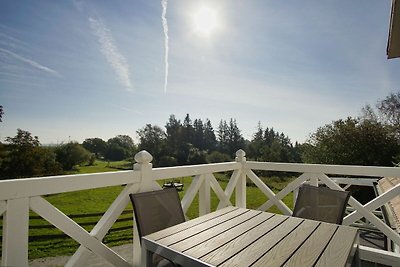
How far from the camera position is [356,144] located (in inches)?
563

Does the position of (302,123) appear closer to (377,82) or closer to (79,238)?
(377,82)

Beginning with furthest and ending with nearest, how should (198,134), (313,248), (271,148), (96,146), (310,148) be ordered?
(198,134) → (271,148) → (96,146) → (310,148) → (313,248)

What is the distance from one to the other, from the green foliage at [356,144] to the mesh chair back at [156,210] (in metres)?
14.6

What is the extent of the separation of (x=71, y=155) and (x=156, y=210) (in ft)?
58.6

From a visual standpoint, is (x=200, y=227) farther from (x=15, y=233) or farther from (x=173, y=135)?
(x=173, y=135)

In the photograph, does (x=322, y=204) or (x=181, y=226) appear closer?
(x=181, y=226)

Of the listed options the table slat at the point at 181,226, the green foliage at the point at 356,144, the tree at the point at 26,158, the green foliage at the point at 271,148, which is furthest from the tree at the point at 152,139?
the table slat at the point at 181,226

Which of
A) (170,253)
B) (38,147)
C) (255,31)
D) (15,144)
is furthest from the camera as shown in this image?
(38,147)

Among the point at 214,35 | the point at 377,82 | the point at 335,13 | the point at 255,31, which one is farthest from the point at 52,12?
the point at 377,82

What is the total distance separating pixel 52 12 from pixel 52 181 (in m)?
10.1

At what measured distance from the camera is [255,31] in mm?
6586

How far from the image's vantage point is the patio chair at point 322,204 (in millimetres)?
2354

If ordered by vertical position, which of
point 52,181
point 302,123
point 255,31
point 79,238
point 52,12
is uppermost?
point 52,12

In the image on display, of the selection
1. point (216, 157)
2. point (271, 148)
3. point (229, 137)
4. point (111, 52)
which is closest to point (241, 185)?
point (111, 52)
